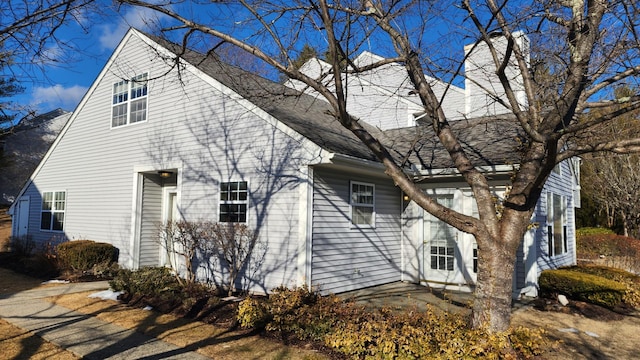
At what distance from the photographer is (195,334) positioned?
19.5ft

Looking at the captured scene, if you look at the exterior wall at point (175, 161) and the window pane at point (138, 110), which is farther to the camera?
the window pane at point (138, 110)

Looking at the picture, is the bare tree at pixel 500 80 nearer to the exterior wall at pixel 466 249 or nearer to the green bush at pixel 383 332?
the green bush at pixel 383 332

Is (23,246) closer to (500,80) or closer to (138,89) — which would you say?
(138,89)

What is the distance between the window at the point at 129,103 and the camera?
11391 millimetres

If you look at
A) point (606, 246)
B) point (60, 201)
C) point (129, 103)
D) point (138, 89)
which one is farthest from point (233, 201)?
point (606, 246)

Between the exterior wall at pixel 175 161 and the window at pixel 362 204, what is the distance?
1649 millimetres

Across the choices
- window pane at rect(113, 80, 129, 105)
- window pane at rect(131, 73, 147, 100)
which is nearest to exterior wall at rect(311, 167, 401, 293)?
window pane at rect(131, 73, 147, 100)

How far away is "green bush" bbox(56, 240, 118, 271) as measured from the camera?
10742 mm

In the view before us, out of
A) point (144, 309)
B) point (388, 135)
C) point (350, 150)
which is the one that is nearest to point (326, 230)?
point (350, 150)

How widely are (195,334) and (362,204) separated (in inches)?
190

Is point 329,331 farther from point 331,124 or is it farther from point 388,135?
point 388,135

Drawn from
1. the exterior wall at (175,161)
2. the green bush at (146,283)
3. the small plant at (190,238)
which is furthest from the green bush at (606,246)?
the green bush at (146,283)

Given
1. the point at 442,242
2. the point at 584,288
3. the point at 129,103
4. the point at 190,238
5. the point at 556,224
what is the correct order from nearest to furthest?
the point at 584,288 < the point at 190,238 < the point at 442,242 < the point at 556,224 < the point at 129,103

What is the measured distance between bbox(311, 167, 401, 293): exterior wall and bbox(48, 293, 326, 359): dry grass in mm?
2518
